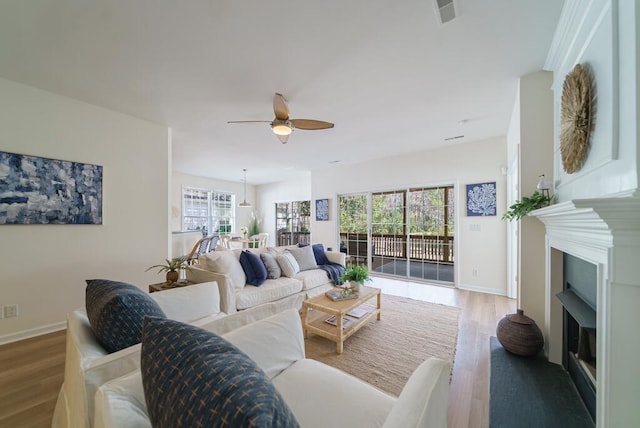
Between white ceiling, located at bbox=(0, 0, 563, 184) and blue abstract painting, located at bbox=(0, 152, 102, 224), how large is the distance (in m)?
0.80

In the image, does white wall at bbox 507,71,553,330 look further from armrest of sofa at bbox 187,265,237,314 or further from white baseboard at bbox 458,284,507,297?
armrest of sofa at bbox 187,265,237,314

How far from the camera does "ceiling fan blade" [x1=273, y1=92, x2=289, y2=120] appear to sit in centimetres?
238

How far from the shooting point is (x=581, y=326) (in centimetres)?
133

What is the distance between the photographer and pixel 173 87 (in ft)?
8.05

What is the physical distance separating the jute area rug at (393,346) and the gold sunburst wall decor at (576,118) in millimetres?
1841

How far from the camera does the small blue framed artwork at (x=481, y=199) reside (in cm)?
401

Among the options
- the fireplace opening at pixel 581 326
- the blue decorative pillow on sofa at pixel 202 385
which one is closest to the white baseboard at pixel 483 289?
the fireplace opening at pixel 581 326

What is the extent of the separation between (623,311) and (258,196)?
335 inches

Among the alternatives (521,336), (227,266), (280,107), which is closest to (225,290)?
(227,266)

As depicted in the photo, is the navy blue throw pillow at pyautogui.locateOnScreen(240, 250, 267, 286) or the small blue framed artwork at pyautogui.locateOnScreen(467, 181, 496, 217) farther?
the small blue framed artwork at pyautogui.locateOnScreen(467, 181, 496, 217)

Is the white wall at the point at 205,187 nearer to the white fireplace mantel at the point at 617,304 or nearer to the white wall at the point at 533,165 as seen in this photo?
the white wall at the point at 533,165

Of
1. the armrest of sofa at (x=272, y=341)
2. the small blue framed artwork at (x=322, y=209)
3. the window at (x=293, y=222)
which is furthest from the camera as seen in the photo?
the window at (x=293, y=222)

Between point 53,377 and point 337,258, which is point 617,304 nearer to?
point 337,258

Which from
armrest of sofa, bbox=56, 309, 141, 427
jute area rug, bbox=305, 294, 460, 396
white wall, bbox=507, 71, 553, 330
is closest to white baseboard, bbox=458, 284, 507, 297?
jute area rug, bbox=305, 294, 460, 396
